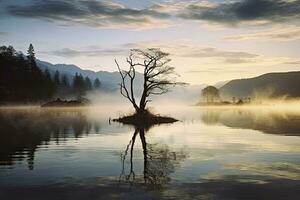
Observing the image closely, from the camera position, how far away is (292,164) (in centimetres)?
2266

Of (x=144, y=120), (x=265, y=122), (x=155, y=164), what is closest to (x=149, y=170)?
(x=155, y=164)

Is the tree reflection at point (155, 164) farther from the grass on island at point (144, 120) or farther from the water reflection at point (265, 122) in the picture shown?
the grass on island at point (144, 120)

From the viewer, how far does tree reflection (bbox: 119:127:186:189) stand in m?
18.4

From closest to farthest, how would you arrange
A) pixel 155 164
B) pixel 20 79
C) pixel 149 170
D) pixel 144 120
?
pixel 149 170, pixel 155 164, pixel 144 120, pixel 20 79

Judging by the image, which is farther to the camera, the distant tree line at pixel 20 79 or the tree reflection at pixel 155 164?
the distant tree line at pixel 20 79

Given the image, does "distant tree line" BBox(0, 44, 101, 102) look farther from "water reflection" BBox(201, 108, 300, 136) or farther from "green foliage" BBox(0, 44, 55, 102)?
"water reflection" BBox(201, 108, 300, 136)

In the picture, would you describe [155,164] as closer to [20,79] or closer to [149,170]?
[149,170]

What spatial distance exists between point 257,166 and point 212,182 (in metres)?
5.16

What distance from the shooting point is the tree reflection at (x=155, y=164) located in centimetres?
1839

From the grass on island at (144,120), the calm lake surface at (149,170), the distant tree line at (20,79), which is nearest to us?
the calm lake surface at (149,170)

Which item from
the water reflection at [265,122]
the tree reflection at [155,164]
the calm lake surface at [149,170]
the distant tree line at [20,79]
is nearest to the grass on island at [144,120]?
the water reflection at [265,122]

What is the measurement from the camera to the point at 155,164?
23.0 metres

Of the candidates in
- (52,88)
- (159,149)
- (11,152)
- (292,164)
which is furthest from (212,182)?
(52,88)

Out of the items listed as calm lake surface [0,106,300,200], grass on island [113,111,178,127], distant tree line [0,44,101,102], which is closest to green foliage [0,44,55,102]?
distant tree line [0,44,101,102]
